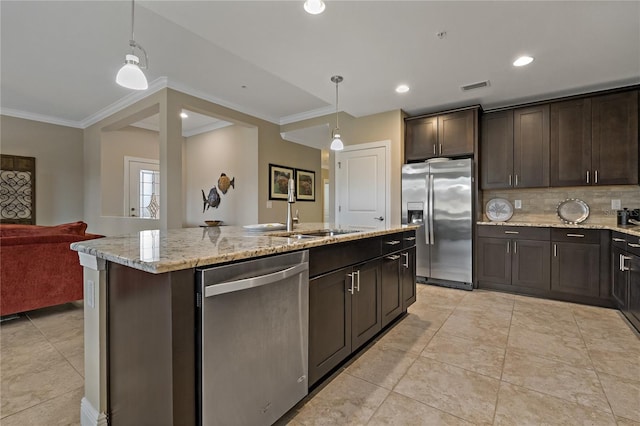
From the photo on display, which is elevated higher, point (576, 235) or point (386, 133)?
point (386, 133)

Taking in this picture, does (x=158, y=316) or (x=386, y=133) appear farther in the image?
(x=386, y=133)

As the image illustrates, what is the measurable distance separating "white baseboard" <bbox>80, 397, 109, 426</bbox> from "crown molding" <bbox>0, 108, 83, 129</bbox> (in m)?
6.15

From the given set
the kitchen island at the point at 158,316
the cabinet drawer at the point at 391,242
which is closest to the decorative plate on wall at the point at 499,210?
the cabinet drawer at the point at 391,242

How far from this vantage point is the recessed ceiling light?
284 cm

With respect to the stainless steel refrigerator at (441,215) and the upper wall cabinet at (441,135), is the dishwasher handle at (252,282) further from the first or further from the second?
the upper wall cabinet at (441,135)

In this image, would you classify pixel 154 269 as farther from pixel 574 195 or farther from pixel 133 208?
pixel 133 208

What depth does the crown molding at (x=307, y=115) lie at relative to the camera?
4900 millimetres

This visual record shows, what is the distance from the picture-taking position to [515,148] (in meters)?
3.91

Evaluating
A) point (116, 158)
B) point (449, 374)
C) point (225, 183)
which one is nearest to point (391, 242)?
point (449, 374)

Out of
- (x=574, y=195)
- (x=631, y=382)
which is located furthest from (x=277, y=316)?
(x=574, y=195)

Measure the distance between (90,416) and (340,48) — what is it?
303cm

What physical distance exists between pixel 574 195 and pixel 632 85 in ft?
4.31

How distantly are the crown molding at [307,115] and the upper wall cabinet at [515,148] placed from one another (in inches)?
89.3

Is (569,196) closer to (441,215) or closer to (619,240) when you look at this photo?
(619,240)
